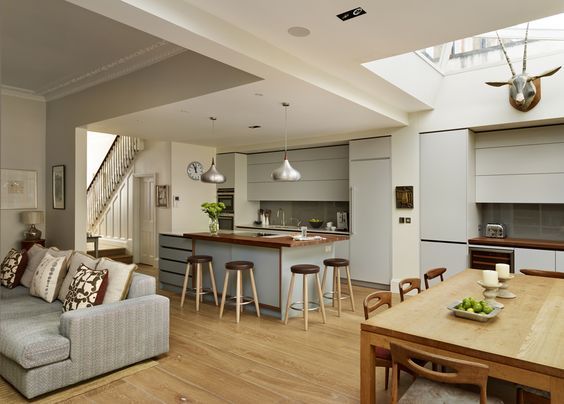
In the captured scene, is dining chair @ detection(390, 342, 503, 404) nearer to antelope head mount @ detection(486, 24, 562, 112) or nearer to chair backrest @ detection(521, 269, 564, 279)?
chair backrest @ detection(521, 269, 564, 279)

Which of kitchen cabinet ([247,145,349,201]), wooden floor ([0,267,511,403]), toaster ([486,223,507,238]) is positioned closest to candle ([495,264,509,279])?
wooden floor ([0,267,511,403])

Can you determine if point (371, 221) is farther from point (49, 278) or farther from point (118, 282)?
point (49, 278)

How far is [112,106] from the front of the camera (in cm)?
527

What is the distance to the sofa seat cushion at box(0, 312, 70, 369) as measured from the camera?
2.64 metres

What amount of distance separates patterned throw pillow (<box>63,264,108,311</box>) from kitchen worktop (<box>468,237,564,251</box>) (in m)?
4.48

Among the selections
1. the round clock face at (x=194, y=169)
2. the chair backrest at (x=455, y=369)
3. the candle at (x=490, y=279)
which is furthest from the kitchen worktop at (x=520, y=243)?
the round clock face at (x=194, y=169)

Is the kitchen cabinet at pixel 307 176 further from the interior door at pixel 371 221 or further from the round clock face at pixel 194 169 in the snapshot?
the round clock face at pixel 194 169

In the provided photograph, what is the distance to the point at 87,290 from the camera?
322cm

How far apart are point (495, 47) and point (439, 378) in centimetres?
466

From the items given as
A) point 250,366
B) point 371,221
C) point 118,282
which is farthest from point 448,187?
point 118,282

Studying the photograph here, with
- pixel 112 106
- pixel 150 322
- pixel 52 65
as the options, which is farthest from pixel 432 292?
pixel 52 65

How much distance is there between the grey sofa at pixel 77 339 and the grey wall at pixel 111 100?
84.7 inches

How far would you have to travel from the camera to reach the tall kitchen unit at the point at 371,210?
5.94m

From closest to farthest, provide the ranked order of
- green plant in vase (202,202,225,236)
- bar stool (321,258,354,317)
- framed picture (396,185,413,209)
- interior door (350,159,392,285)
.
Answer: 1. bar stool (321,258,354,317)
2. green plant in vase (202,202,225,236)
3. framed picture (396,185,413,209)
4. interior door (350,159,392,285)
